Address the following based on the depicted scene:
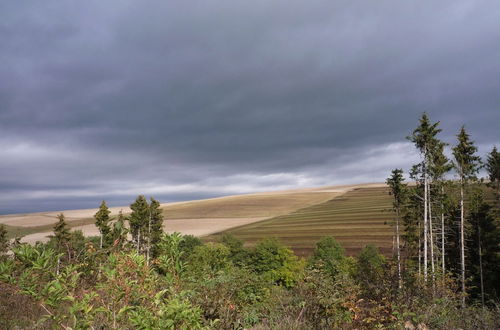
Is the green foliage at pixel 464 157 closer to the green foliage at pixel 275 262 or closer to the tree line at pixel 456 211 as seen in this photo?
the tree line at pixel 456 211

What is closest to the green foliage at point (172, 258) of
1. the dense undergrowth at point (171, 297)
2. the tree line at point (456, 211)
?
the dense undergrowth at point (171, 297)

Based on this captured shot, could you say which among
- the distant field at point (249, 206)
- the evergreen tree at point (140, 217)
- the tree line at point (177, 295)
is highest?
the tree line at point (177, 295)

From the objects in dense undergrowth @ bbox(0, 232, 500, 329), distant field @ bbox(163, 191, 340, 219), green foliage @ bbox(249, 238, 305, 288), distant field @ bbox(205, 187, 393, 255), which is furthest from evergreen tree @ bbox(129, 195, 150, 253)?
distant field @ bbox(163, 191, 340, 219)

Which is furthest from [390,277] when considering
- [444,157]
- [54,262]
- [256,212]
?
[256,212]

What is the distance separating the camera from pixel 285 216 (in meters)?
126

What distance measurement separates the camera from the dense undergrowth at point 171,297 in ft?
11.5

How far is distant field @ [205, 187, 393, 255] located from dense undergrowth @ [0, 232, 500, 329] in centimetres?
6749

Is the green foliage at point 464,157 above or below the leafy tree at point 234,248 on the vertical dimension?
above

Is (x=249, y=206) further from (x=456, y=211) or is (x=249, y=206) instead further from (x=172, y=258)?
(x=172, y=258)

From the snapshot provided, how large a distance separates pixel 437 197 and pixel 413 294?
38766 millimetres

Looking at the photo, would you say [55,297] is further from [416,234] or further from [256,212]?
[256,212]

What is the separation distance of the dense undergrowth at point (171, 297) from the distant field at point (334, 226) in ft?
221

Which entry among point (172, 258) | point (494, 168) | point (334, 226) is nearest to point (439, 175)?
point (494, 168)

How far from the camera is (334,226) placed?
100 meters
